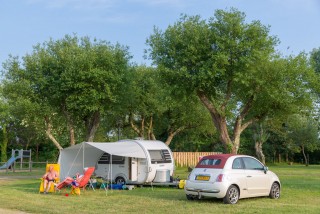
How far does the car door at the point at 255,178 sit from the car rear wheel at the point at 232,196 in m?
0.65

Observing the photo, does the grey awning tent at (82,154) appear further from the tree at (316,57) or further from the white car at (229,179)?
the tree at (316,57)

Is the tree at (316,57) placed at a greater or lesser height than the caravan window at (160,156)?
greater

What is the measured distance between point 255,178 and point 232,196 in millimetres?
1360

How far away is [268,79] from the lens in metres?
23.3

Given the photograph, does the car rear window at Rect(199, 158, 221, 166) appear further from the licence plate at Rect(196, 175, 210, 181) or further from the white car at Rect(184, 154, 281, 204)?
the licence plate at Rect(196, 175, 210, 181)

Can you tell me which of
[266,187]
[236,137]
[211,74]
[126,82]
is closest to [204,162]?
[266,187]

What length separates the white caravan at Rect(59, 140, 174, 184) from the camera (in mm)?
19312

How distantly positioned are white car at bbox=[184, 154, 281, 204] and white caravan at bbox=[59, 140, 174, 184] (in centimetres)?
560

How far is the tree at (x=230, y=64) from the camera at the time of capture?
22094 millimetres

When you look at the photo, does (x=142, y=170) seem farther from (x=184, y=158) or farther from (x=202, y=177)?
(x=184, y=158)

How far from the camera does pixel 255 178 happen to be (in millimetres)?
13836

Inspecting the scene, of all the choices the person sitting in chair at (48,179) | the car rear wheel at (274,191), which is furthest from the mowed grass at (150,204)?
the person sitting in chair at (48,179)

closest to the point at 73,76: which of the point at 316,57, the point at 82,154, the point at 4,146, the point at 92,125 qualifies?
the point at 92,125

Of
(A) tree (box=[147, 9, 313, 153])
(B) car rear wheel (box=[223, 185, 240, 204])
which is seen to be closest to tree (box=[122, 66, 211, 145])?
(A) tree (box=[147, 9, 313, 153])
